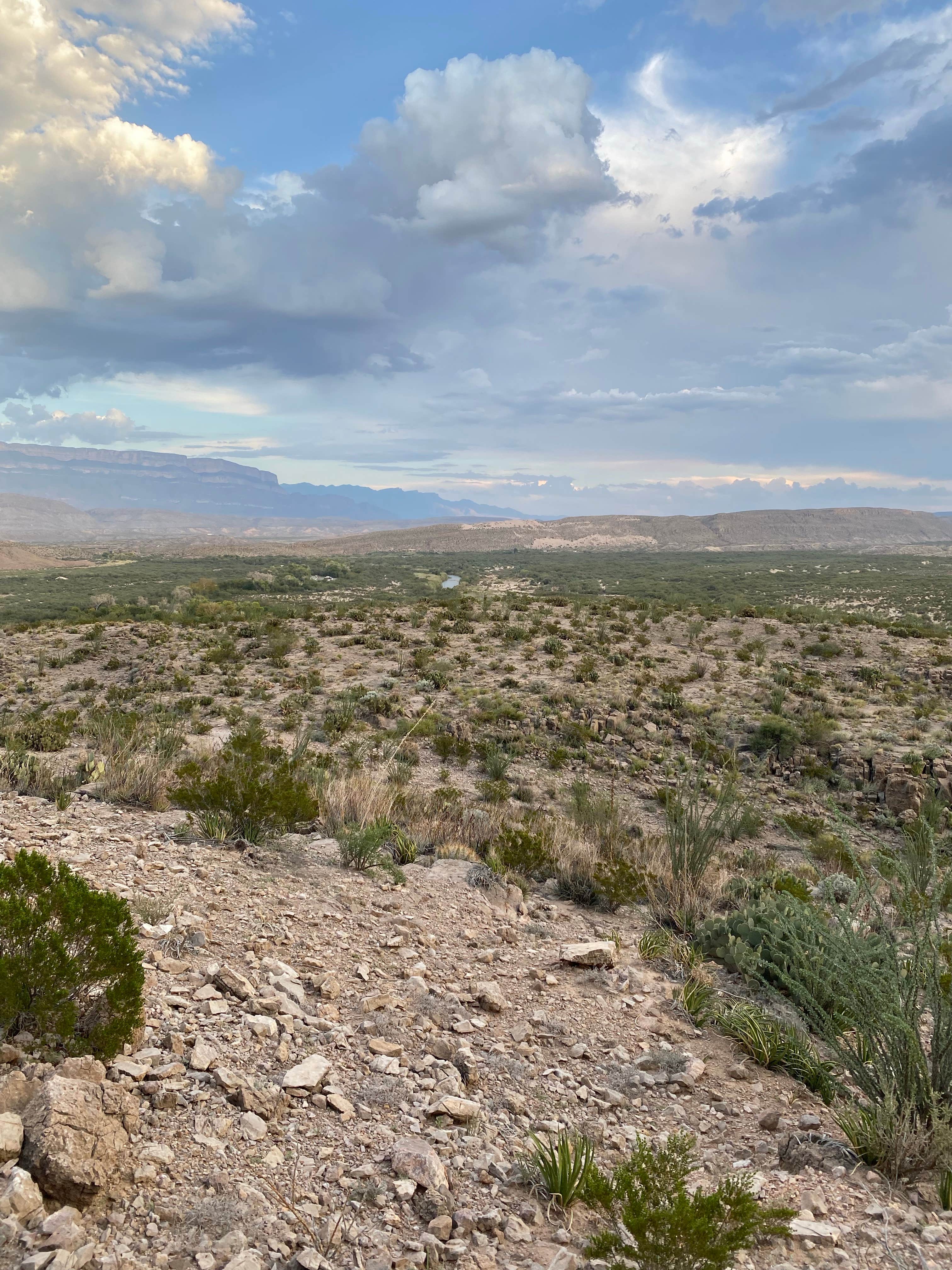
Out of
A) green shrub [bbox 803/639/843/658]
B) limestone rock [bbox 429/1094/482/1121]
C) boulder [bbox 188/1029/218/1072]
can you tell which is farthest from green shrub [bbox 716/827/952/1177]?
green shrub [bbox 803/639/843/658]

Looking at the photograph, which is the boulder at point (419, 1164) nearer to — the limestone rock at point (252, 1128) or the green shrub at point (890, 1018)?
the limestone rock at point (252, 1128)

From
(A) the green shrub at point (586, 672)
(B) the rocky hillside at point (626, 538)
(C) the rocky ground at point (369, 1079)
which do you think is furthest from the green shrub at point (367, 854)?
(B) the rocky hillside at point (626, 538)

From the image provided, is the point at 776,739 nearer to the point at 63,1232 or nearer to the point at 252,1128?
the point at 252,1128

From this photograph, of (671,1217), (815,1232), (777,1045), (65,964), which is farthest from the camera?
(777,1045)

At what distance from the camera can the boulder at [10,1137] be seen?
2.47 metres

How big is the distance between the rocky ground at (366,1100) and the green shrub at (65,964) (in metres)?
0.14

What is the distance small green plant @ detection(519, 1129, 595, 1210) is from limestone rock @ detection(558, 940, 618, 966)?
1.97m

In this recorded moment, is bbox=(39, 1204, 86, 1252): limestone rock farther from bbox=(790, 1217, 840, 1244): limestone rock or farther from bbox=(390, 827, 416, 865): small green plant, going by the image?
bbox=(390, 827, 416, 865): small green plant

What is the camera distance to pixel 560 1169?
2885 mm

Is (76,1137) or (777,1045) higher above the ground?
(76,1137)

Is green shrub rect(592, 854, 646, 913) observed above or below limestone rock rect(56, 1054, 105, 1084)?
below

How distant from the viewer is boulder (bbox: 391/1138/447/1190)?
9.30 feet

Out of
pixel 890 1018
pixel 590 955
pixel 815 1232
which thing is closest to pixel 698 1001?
pixel 590 955

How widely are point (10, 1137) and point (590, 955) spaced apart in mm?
3727
